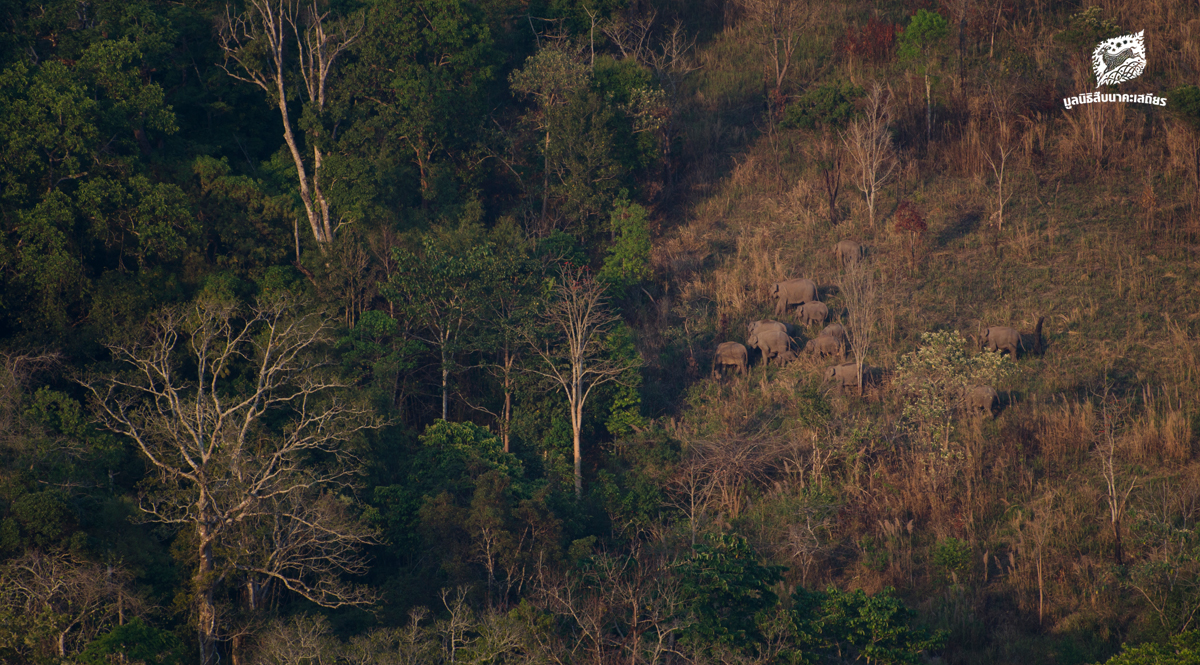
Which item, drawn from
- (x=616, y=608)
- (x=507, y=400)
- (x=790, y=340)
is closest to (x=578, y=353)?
(x=507, y=400)

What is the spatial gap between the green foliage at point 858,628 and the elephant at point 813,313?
13108 millimetres

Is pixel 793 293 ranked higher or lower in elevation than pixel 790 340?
higher

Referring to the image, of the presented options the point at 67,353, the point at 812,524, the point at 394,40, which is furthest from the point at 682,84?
the point at 67,353

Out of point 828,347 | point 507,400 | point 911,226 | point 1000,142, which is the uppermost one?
point 1000,142

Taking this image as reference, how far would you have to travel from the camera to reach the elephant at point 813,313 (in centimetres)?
3372

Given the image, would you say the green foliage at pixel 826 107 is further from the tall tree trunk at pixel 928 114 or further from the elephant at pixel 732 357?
the elephant at pixel 732 357

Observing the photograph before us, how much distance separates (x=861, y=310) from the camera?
32188mm

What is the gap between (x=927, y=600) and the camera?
2539 cm

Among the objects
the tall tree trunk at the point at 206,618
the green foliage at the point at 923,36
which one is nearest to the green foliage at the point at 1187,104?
the green foliage at the point at 923,36

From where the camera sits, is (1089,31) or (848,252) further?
(1089,31)

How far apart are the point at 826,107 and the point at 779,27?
819cm

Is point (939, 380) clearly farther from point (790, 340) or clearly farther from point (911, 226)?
point (911, 226)

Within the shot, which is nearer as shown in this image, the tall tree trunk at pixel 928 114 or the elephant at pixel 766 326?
the elephant at pixel 766 326

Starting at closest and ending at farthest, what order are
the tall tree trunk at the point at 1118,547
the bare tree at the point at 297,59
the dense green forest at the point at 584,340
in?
the dense green forest at the point at 584,340
the tall tree trunk at the point at 1118,547
the bare tree at the point at 297,59
